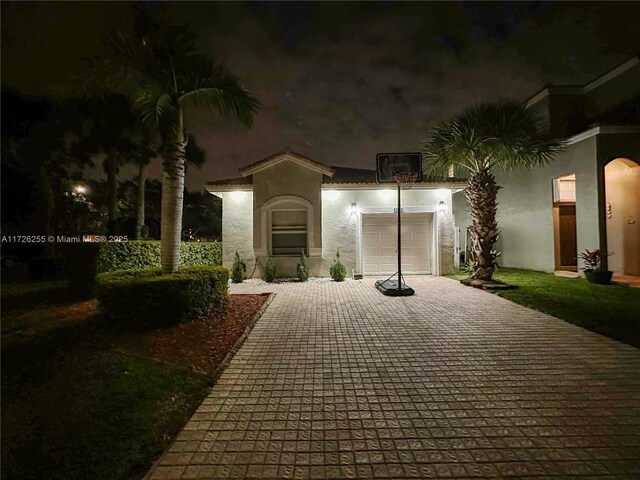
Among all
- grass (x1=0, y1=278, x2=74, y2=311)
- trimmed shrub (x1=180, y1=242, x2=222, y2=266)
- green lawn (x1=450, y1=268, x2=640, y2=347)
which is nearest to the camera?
green lawn (x1=450, y1=268, x2=640, y2=347)

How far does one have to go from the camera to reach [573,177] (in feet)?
41.6

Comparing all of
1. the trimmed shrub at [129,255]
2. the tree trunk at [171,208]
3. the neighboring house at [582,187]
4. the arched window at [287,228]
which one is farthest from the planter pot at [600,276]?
the trimmed shrub at [129,255]

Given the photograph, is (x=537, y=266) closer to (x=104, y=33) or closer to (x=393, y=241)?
(x=393, y=241)

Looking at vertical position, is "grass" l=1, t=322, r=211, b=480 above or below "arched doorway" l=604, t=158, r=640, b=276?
below

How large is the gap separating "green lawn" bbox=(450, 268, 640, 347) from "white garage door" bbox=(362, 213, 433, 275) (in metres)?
3.40

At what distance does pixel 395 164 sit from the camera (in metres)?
10.7

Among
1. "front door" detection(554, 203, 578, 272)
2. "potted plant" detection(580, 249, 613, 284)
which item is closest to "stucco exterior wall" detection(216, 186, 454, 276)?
"potted plant" detection(580, 249, 613, 284)

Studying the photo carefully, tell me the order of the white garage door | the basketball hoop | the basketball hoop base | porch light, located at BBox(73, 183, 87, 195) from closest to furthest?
the basketball hoop base < the basketball hoop < the white garage door < porch light, located at BBox(73, 183, 87, 195)

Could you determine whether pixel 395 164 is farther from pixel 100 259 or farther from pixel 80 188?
pixel 80 188

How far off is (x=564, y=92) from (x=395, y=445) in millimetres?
18311

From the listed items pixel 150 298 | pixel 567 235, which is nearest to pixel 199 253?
pixel 150 298

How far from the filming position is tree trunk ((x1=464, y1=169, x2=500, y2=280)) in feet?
33.3

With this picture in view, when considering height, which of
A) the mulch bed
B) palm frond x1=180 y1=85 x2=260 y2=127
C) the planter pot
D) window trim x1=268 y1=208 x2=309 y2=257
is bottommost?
the mulch bed

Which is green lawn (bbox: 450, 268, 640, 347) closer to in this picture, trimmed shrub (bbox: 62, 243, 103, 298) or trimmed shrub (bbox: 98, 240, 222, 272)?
trimmed shrub (bbox: 98, 240, 222, 272)
